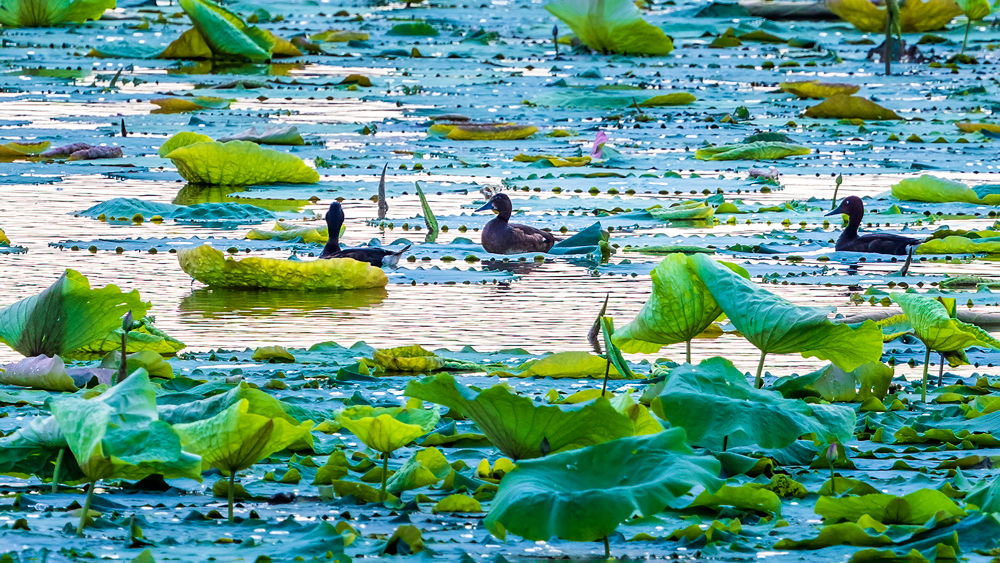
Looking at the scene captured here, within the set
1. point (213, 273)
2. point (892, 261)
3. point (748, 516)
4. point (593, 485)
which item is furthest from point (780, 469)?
point (892, 261)

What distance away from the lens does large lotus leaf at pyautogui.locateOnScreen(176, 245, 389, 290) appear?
17.4 ft

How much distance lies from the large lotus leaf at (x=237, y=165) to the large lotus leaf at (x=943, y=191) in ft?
10.2

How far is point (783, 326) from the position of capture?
313 centimetres

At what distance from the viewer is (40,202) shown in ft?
24.0

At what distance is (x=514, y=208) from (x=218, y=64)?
8303 millimetres

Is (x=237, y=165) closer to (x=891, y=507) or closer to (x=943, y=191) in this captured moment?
(x=943, y=191)

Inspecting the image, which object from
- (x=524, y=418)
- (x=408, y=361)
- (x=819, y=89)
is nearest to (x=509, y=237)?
(x=408, y=361)

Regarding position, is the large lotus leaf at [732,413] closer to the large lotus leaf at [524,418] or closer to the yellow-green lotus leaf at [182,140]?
→ the large lotus leaf at [524,418]

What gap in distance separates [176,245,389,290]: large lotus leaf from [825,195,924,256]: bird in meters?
2.02

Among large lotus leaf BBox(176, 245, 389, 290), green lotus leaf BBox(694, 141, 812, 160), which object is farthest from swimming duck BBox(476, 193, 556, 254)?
green lotus leaf BBox(694, 141, 812, 160)

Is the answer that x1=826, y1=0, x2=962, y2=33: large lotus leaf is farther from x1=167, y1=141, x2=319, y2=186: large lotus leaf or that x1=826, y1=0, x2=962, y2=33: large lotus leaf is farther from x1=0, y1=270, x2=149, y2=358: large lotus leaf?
x1=0, y1=270, x2=149, y2=358: large lotus leaf

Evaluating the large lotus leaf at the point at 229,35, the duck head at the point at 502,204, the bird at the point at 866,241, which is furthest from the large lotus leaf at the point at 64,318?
the large lotus leaf at the point at 229,35

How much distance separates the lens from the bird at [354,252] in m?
5.74

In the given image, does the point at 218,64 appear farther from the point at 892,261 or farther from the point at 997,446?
the point at 997,446
